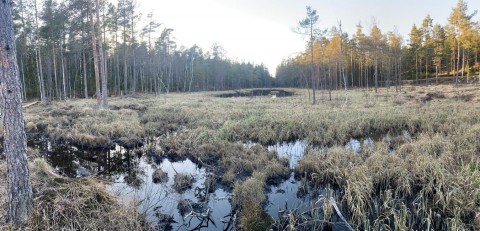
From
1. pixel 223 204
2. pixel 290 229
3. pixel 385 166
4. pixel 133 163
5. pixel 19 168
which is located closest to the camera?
pixel 19 168

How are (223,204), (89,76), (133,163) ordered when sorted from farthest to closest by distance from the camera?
(89,76), (133,163), (223,204)

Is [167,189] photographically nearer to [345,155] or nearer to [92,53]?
[345,155]

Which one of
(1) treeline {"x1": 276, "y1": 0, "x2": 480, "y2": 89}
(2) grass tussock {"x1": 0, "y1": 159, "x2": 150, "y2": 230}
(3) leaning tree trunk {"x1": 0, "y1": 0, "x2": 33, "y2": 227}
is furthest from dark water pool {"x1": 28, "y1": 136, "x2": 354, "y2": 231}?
(1) treeline {"x1": 276, "y1": 0, "x2": 480, "y2": 89}

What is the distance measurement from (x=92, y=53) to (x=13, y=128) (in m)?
36.0

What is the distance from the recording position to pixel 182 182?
23.4 ft

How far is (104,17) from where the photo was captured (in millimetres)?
27375

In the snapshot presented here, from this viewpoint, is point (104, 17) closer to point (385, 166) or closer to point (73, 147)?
point (73, 147)

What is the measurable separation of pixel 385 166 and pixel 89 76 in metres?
44.1

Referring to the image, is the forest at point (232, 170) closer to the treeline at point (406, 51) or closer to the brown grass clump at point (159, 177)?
the brown grass clump at point (159, 177)

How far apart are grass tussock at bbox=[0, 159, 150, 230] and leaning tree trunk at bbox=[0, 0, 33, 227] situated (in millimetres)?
234

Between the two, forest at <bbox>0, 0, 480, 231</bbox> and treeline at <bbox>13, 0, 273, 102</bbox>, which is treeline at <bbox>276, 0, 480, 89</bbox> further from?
treeline at <bbox>13, 0, 273, 102</bbox>

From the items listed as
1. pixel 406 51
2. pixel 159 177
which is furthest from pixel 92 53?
pixel 406 51

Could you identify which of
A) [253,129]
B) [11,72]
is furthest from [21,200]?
[253,129]

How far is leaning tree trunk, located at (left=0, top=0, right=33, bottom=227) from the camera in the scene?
11.7 feet
